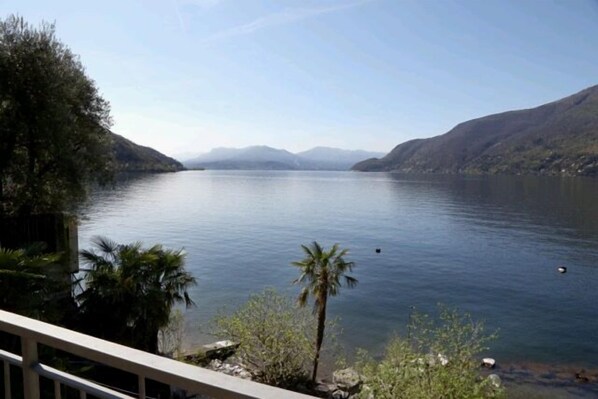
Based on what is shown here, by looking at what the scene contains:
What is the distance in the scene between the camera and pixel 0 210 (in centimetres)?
1770

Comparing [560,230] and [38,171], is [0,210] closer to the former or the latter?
[38,171]

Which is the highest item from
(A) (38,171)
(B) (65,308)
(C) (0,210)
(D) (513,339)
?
(A) (38,171)

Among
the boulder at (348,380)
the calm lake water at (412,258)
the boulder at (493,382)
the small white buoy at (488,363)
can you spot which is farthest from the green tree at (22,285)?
the small white buoy at (488,363)

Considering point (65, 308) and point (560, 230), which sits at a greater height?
point (65, 308)

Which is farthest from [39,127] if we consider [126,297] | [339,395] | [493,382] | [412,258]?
[412,258]

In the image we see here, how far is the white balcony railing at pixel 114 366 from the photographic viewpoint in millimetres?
1641

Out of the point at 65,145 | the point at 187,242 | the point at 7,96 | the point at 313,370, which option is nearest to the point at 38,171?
the point at 65,145

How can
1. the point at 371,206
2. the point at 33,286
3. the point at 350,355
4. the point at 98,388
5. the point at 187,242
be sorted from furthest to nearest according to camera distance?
the point at 371,206 < the point at 187,242 < the point at 350,355 < the point at 33,286 < the point at 98,388

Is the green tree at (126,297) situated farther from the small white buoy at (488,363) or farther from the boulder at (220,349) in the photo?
the small white buoy at (488,363)

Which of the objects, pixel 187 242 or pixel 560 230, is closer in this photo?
pixel 187 242

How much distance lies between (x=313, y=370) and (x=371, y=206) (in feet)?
253

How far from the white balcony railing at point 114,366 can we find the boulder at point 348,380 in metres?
19.5

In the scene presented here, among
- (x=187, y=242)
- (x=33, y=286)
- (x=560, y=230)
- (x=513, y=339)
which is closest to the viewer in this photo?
(x=33, y=286)

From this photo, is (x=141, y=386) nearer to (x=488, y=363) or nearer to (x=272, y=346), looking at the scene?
(x=272, y=346)
